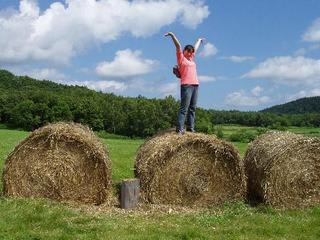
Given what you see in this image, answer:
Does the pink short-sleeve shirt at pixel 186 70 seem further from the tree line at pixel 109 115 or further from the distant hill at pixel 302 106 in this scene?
the distant hill at pixel 302 106

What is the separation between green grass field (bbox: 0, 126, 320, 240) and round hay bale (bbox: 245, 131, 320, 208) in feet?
1.42

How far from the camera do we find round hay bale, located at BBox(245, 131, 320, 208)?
34.8ft

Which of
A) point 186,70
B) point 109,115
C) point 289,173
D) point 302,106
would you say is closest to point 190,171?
point 289,173

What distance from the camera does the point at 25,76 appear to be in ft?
325

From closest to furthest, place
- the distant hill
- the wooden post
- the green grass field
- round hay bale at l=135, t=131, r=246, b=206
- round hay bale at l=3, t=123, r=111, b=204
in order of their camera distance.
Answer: the green grass field < the wooden post < round hay bale at l=3, t=123, r=111, b=204 < round hay bale at l=135, t=131, r=246, b=206 < the distant hill

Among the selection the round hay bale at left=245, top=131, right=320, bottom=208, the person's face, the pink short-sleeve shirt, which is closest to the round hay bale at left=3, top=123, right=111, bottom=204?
the pink short-sleeve shirt

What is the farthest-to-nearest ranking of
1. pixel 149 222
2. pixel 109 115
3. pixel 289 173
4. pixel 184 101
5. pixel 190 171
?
pixel 109 115 → pixel 184 101 → pixel 190 171 → pixel 289 173 → pixel 149 222

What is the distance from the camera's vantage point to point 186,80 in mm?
11547

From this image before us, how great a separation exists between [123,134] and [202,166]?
5314 centimetres

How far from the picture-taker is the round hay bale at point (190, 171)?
10578 mm

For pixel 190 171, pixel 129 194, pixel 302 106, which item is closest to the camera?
pixel 129 194

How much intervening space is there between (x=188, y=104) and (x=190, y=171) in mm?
1573

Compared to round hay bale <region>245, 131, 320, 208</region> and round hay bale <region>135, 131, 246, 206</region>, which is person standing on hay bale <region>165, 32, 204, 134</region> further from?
round hay bale <region>245, 131, 320, 208</region>

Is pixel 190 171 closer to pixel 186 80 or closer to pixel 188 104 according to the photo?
pixel 188 104
